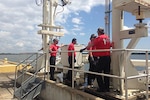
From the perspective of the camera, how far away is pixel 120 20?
6.20 m

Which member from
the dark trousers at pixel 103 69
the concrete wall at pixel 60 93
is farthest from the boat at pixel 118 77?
the dark trousers at pixel 103 69

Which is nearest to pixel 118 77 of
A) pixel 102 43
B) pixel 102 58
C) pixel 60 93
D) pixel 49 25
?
pixel 102 58

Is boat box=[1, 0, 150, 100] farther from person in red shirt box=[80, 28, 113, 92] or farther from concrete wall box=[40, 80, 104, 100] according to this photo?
person in red shirt box=[80, 28, 113, 92]

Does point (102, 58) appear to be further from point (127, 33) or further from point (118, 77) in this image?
point (118, 77)

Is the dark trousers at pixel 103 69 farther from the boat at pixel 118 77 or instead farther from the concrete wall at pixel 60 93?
the concrete wall at pixel 60 93

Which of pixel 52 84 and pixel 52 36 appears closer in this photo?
pixel 52 84

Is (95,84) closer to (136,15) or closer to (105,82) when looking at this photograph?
(105,82)

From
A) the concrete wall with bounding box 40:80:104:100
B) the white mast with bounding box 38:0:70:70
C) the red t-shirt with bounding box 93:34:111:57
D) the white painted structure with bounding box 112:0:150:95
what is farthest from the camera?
the white mast with bounding box 38:0:70:70

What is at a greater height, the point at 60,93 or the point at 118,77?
the point at 118,77

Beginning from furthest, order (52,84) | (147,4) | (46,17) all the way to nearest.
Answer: (46,17), (52,84), (147,4)

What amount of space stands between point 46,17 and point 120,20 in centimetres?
549

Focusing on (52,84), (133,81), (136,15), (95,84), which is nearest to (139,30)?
(136,15)

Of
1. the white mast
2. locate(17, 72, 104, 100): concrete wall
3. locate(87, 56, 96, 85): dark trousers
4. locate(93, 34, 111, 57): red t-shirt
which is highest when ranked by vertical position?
the white mast

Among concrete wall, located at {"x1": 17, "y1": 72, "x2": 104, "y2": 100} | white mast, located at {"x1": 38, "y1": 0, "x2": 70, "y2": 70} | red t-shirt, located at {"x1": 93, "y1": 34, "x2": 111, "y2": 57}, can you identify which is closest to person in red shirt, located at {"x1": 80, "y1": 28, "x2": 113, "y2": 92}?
red t-shirt, located at {"x1": 93, "y1": 34, "x2": 111, "y2": 57}
